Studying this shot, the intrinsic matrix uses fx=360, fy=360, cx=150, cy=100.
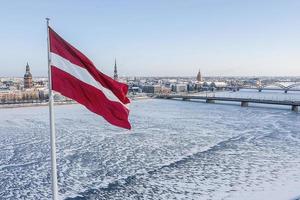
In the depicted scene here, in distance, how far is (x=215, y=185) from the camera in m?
16.7

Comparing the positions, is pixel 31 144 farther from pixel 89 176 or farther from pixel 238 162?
pixel 238 162

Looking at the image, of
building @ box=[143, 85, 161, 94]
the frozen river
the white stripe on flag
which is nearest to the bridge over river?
building @ box=[143, 85, 161, 94]

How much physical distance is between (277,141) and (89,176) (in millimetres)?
17400

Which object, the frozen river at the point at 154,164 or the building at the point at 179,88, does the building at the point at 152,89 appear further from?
the frozen river at the point at 154,164

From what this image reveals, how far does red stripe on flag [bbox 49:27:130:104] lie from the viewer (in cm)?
542

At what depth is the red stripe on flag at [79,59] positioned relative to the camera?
17.8 ft

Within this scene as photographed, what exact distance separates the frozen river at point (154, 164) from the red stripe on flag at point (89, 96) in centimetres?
964

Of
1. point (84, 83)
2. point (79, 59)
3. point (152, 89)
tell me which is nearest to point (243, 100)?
point (152, 89)

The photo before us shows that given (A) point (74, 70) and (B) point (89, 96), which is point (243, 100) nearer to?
(B) point (89, 96)

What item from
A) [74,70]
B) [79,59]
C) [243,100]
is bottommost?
[243,100]

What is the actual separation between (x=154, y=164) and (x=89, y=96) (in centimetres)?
1536

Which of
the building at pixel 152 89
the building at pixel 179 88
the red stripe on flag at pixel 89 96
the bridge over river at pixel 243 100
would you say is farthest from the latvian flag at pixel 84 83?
the building at pixel 179 88

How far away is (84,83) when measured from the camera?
5.72 meters

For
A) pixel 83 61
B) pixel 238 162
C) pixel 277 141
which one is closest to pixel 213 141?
pixel 277 141
